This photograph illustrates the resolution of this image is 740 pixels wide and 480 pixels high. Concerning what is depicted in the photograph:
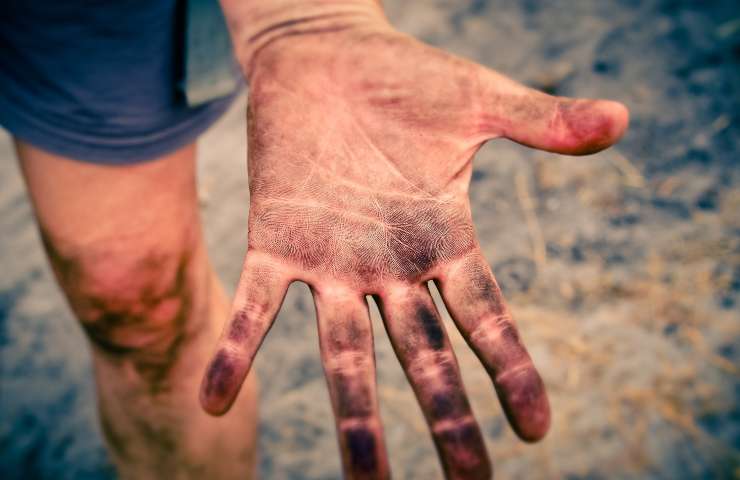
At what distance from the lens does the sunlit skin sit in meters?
0.75

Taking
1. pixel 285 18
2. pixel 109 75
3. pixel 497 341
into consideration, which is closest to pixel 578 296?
pixel 497 341

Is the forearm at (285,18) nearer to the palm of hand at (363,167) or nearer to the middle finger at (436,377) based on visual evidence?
the palm of hand at (363,167)

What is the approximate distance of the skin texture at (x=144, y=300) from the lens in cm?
104

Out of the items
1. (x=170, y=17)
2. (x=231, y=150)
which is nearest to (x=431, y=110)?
(x=170, y=17)

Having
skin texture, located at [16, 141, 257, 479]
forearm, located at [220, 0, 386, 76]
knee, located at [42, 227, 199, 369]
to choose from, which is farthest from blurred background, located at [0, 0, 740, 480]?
forearm, located at [220, 0, 386, 76]

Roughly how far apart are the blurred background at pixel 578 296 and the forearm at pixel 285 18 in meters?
0.95

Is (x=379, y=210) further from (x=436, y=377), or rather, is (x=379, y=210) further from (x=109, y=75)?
(x=109, y=75)

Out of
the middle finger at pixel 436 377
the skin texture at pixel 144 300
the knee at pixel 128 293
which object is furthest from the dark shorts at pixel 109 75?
the middle finger at pixel 436 377

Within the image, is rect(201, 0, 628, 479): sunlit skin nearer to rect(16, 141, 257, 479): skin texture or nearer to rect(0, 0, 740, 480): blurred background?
rect(16, 141, 257, 479): skin texture

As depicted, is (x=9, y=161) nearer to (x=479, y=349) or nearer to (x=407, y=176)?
(x=407, y=176)

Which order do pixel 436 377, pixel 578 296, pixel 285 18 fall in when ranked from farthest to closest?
1. pixel 578 296
2. pixel 285 18
3. pixel 436 377

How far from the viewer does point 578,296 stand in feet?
5.56

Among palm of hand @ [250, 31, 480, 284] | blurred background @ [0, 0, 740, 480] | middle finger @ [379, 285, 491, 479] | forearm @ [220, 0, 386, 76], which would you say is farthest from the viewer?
blurred background @ [0, 0, 740, 480]

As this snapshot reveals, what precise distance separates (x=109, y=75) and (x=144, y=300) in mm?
427
